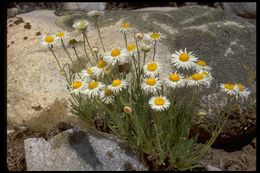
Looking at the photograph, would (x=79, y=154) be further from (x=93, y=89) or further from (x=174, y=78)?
(x=174, y=78)

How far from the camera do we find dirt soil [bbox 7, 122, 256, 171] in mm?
3879

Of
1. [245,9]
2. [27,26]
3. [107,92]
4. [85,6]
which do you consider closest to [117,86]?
[107,92]

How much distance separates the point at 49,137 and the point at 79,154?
464mm

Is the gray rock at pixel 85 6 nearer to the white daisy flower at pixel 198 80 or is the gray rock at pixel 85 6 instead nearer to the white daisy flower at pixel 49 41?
the white daisy flower at pixel 49 41

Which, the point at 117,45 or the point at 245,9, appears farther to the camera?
the point at 245,9

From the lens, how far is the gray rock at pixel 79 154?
3.54m

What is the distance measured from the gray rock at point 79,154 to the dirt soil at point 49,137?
207mm

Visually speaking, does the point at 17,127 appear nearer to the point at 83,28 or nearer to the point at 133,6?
the point at 83,28

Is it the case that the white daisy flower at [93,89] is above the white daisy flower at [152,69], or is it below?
below

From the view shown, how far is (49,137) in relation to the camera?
3.93 metres

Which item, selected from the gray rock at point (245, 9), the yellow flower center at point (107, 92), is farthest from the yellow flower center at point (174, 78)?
the gray rock at point (245, 9)

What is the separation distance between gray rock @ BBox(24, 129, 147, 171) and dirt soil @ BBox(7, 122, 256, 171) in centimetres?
21

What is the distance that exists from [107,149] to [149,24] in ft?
6.26

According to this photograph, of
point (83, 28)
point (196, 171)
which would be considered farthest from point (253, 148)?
point (83, 28)
